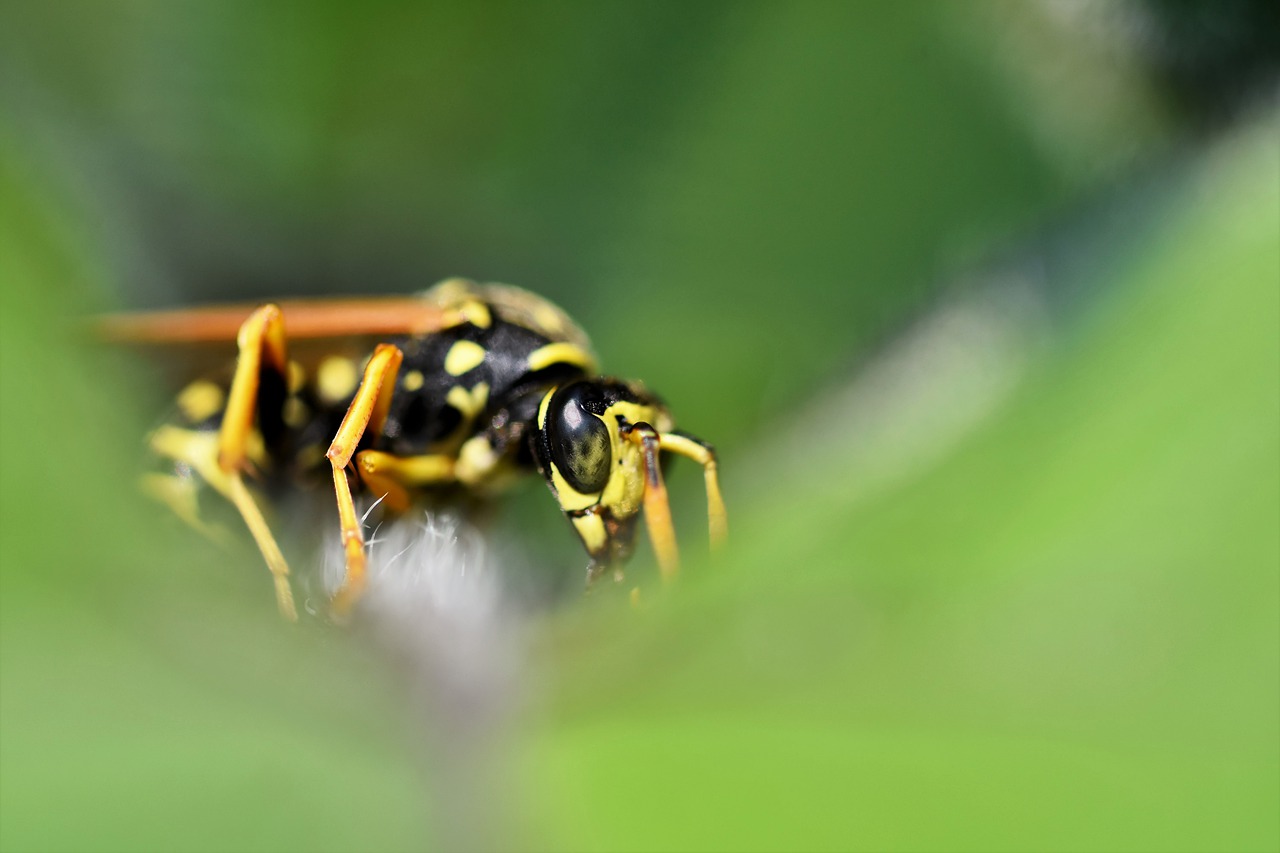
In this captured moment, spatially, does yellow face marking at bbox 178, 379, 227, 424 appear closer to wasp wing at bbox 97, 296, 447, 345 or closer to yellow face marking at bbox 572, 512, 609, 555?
wasp wing at bbox 97, 296, 447, 345

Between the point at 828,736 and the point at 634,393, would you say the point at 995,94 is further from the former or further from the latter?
the point at 828,736

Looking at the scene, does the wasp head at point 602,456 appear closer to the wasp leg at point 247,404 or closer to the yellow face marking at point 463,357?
the yellow face marking at point 463,357

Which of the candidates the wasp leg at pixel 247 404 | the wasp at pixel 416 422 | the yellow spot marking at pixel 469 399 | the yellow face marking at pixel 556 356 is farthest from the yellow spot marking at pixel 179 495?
the yellow face marking at pixel 556 356

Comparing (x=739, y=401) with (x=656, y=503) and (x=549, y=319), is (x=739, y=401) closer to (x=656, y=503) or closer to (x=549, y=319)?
(x=549, y=319)

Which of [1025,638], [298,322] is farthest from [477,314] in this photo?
[1025,638]

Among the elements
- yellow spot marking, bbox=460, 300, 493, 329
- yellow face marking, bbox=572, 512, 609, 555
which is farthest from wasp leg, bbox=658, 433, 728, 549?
yellow spot marking, bbox=460, 300, 493, 329
